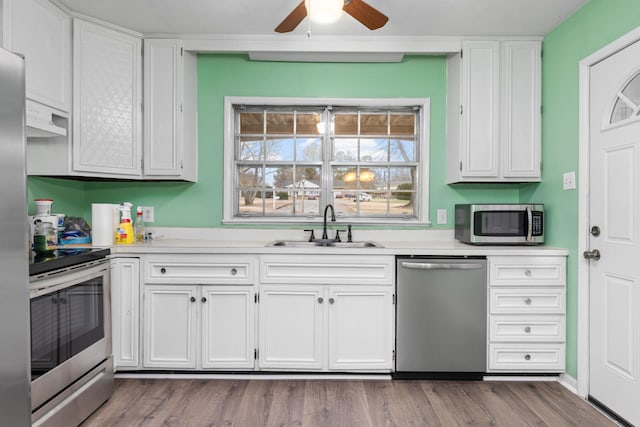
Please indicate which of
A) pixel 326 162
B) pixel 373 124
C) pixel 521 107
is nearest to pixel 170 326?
pixel 326 162

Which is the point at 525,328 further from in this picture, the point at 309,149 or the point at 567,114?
the point at 309,149

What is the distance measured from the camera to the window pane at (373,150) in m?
3.19

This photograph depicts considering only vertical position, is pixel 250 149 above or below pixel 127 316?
above

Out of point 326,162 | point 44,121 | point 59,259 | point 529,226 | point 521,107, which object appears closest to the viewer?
point 59,259

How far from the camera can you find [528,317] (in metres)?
2.50

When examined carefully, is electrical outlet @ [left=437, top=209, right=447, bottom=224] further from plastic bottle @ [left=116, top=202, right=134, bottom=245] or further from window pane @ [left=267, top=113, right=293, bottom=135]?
plastic bottle @ [left=116, top=202, right=134, bottom=245]

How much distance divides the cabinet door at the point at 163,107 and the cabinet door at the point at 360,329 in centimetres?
161

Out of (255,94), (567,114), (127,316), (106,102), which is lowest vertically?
(127,316)

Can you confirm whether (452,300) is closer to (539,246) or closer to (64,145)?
(539,246)

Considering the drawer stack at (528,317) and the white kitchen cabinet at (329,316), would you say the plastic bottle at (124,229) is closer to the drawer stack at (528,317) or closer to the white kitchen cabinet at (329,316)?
the white kitchen cabinet at (329,316)

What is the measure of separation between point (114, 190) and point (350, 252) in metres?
2.06

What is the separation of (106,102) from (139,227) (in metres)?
0.98

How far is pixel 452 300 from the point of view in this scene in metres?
2.48

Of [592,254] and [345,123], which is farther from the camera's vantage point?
[345,123]
